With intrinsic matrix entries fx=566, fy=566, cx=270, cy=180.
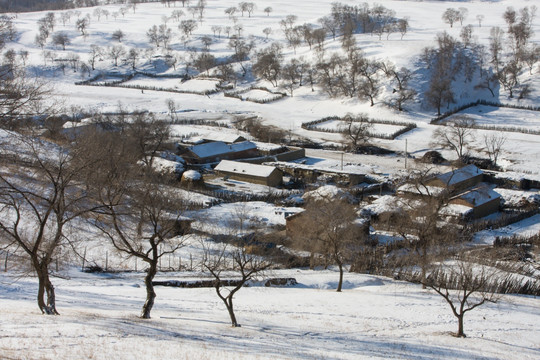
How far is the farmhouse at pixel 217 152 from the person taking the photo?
47906 mm

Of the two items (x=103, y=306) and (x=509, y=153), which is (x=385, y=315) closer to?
(x=103, y=306)

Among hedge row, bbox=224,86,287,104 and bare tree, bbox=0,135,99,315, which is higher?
bare tree, bbox=0,135,99,315

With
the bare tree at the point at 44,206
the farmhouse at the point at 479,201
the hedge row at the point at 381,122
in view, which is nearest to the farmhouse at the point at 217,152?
the hedge row at the point at 381,122

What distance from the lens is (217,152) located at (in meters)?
48.9

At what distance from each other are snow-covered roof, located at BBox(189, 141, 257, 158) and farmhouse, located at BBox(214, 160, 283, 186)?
4149 mm

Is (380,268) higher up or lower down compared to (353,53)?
lower down

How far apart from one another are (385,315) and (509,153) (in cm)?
3550

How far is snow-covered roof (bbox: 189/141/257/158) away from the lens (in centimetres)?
4812

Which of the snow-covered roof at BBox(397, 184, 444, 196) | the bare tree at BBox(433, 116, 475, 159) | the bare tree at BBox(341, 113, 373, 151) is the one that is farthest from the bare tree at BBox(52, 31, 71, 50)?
the snow-covered roof at BBox(397, 184, 444, 196)

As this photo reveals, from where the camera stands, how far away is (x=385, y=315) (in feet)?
65.2

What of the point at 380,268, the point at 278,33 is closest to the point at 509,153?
the point at 380,268

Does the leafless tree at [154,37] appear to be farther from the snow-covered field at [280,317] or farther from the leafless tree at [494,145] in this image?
the leafless tree at [494,145]

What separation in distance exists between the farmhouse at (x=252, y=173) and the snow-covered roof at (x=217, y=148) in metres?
4.15

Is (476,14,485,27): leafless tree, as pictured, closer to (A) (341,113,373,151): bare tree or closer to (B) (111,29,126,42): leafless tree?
(A) (341,113,373,151): bare tree
